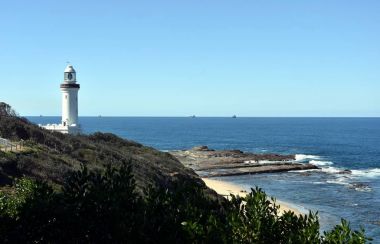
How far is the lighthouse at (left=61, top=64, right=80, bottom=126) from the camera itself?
2007 inches

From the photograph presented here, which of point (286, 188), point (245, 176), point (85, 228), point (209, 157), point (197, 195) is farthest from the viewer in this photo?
point (209, 157)

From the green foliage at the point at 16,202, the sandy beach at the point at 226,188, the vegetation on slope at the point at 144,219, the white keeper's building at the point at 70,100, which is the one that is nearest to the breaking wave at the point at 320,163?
the sandy beach at the point at 226,188

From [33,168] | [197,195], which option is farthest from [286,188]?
[197,195]

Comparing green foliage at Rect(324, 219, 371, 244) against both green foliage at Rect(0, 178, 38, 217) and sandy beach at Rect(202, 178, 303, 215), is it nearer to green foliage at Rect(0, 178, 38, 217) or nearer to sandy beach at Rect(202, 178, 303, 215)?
green foliage at Rect(0, 178, 38, 217)

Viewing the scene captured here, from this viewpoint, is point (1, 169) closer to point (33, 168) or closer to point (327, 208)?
point (33, 168)

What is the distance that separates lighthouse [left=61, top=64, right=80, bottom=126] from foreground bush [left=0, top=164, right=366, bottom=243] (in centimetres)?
4102

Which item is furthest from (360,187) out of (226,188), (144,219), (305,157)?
(144,219)

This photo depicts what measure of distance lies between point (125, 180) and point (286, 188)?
4014 centimetres

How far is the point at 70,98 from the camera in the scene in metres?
51.3

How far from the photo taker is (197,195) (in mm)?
11656

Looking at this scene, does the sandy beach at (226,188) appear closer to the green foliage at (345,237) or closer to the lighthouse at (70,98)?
the lighthouse at (70,98)

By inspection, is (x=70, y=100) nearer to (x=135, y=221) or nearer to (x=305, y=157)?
(x=135, y=221)

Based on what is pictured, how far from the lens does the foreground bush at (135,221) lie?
31.6 ft

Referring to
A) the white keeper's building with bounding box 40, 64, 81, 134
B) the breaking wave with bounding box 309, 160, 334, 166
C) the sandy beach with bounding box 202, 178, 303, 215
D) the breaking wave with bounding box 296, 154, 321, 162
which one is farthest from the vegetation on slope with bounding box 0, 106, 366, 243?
the breaking wave with bounding box 296, 154, 321, 162
